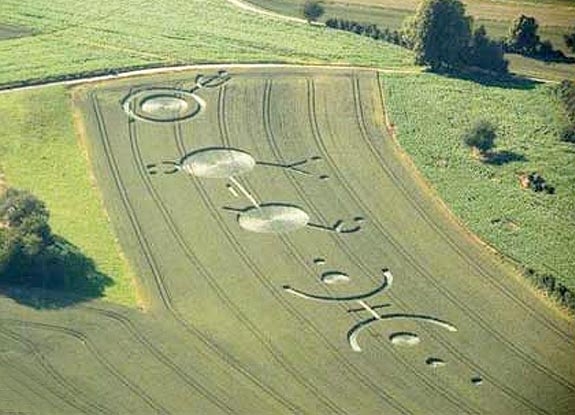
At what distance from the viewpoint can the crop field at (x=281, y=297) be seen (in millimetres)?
81750

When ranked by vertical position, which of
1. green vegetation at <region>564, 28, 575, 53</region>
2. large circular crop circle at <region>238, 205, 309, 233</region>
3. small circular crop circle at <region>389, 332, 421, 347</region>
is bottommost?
small circular crop circle at <region>389, 332, 421, 347</region>

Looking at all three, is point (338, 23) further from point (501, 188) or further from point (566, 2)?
point (501, 188)

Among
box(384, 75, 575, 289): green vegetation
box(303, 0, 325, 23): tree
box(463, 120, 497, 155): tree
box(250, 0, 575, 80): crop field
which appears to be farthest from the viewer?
box(303, 0, 325, 23): tree

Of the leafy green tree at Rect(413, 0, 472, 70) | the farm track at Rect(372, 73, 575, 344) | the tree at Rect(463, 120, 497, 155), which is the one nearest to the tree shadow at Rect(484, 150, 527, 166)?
the tree at Rect(463, 120, 497, 155)

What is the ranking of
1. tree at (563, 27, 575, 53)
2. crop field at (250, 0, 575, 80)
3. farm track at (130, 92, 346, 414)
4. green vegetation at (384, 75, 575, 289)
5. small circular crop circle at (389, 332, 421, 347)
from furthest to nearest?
crop field at (250, 0, 575, 80), tree at (563, 27, 575, 53), green vegetation at (384, 75, 575, 289), small circular crop circle at (389, 332, 421, 347), farm track at (130, 92, 346, 414)

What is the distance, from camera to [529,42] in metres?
140

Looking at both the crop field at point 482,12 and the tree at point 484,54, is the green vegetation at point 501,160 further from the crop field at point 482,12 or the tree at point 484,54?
the crop field at point 482,12

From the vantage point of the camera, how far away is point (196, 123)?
12106 cm

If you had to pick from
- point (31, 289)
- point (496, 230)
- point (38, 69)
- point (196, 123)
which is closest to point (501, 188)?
point (496, 230)

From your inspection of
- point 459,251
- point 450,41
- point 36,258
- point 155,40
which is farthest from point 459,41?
point 36,258

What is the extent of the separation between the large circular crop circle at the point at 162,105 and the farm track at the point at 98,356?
125 ft

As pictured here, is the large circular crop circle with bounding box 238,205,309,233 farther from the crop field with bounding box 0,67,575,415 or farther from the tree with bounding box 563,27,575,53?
the tree with bounding box 563,27,575,53

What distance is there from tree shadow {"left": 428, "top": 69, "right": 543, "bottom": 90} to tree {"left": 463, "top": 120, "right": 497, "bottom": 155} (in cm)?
1749

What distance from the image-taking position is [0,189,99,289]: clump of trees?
302ft
